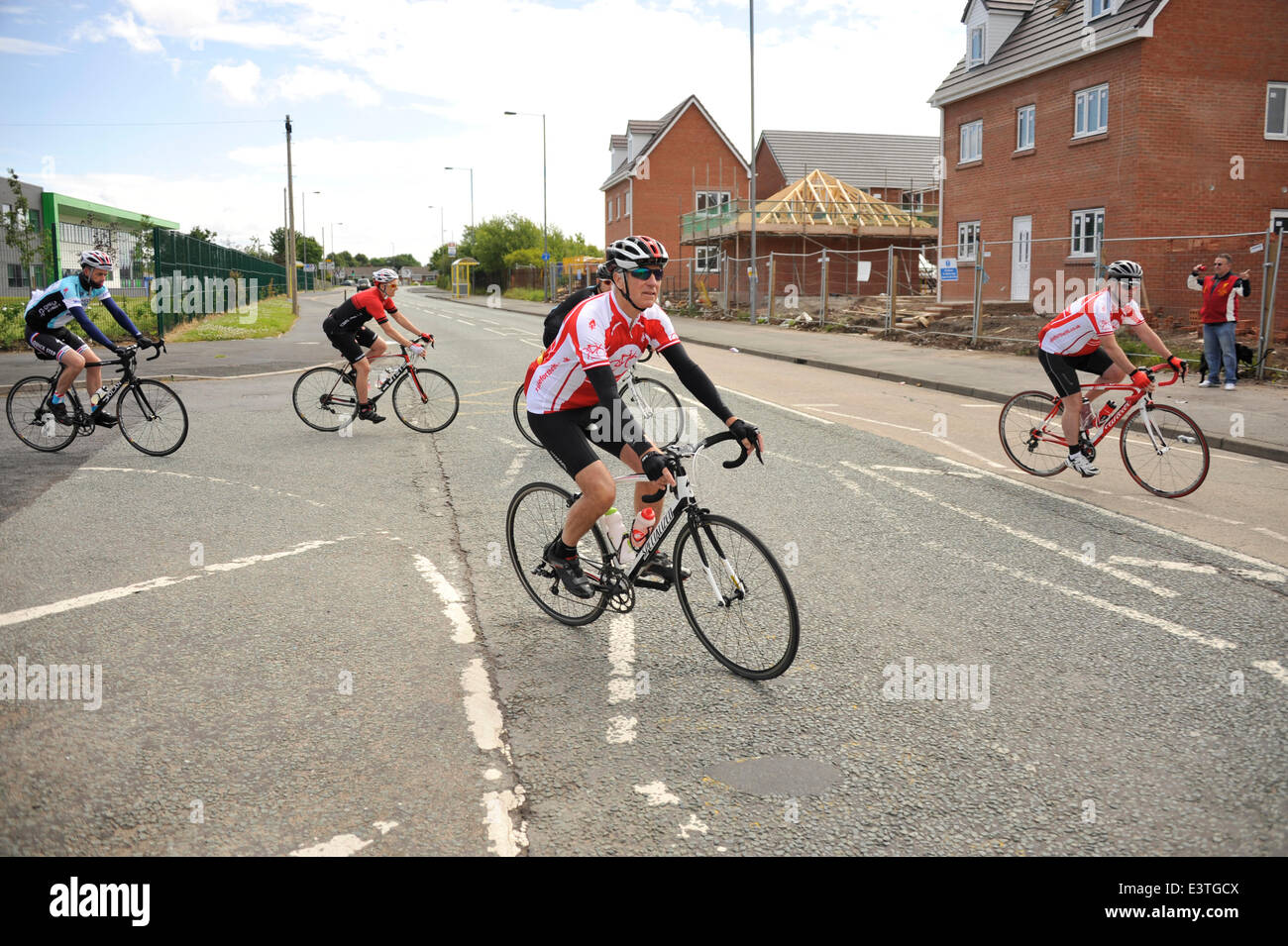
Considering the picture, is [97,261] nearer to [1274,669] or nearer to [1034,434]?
[1034,434]

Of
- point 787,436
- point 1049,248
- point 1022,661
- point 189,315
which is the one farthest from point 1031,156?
point 1022,661

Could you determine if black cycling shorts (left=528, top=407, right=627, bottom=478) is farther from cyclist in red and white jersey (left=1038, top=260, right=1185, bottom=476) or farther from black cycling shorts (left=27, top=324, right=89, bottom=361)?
black cycling shorts (left=27, top=324, right=89, bottom=361)

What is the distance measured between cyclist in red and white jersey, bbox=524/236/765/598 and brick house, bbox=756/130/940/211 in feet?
159

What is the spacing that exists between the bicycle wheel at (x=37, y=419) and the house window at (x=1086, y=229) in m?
23.3

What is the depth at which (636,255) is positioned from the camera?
438 centimetres

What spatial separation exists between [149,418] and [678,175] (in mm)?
49117

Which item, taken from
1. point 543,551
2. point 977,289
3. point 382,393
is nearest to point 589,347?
point 543,551

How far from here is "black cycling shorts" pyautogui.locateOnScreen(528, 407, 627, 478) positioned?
4.77 m

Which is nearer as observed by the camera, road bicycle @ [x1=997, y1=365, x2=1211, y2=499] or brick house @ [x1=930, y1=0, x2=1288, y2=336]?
road bicycle @ [x1=997, y1=365, x2=1211, y2=499]

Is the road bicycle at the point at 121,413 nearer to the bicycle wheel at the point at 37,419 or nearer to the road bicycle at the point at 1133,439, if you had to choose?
the bicycle wheel at the point at 37,419

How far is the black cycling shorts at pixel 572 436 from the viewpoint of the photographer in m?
4.77

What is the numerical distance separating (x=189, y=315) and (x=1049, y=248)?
2461 centimetres

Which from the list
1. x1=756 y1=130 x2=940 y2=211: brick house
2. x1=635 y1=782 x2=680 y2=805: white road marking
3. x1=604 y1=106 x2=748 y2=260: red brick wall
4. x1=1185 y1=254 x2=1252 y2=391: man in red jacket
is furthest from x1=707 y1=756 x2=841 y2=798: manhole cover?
x1=604 y1=106 x2=748 y2=260: red brick wall

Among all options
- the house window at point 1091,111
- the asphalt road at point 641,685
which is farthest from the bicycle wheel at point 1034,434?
the house window at point 1091,111
